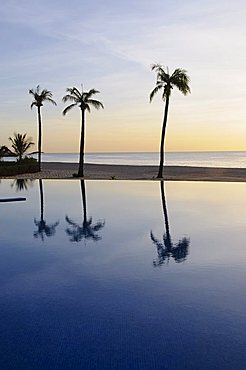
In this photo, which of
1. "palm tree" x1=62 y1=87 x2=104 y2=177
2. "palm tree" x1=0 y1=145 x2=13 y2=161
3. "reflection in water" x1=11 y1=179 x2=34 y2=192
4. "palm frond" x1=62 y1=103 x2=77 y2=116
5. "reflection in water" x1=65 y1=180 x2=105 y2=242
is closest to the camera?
"reflection in water" x1=65 y1=180 x2=105 y2=242

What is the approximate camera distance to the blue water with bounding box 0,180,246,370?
4375mm

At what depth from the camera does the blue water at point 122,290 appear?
172 inches

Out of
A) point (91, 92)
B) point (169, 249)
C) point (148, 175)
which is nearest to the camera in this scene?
point (169, 249)

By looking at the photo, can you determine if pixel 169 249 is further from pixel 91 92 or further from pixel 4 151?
pixel 4 151

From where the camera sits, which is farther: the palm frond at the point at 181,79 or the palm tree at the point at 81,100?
the palm tree at the point at 81,100

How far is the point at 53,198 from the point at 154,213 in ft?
18.0

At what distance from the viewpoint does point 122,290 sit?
6.44m

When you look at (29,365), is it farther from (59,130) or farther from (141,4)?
(59,130)

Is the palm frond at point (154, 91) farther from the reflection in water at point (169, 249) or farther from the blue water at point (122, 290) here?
the reflection in water at point (169, 249)

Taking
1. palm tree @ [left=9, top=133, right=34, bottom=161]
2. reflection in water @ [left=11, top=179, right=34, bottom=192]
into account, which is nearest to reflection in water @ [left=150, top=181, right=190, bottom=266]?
reflection in water @ [left=11, top=179, right=34, bottom=192]

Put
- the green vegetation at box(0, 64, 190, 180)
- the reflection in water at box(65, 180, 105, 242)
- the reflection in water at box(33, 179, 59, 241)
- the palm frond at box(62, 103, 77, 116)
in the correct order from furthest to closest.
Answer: the palm frond at box(62, 103, 77, 116) → the green vegetation at box(0, 64, 190, 180) → the reflection in water at box(33, 179, 59, 241) → the reflection in water at box(65, 180, 105, 242)

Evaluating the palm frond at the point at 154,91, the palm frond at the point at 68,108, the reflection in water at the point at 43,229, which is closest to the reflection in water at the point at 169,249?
the reflection in water at the point at 43,229

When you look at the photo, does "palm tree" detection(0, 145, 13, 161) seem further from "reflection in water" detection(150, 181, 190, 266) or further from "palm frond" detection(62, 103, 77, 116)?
"reflection in water" detection(150, 181, 190, 266)

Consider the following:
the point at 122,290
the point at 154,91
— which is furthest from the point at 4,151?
the point at 122,290
